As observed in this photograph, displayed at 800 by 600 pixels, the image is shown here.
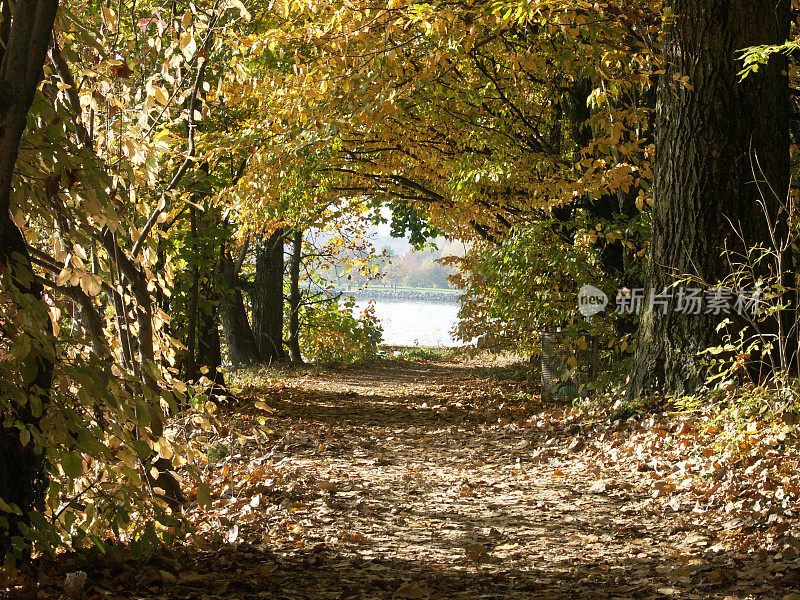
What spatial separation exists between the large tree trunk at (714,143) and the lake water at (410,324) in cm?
1422

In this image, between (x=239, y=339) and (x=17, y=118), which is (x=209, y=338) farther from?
(x=17, y=118)

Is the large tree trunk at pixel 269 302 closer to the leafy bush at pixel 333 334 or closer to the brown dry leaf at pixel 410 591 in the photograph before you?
the leafy bush at pixel 333 334

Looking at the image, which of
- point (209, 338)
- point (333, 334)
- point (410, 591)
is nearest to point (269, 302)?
point (333, 334)

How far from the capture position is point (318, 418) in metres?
9.38

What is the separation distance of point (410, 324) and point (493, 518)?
1394 inches

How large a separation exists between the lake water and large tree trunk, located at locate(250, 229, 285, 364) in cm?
556

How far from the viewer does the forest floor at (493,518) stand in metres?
3.65

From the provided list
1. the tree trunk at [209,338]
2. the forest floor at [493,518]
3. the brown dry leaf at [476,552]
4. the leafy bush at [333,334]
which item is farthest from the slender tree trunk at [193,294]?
the leafy bush at [333,334]

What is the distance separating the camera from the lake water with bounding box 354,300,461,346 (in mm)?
25312

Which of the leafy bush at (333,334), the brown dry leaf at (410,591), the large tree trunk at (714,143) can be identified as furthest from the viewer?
the leafy bush at (333,334)

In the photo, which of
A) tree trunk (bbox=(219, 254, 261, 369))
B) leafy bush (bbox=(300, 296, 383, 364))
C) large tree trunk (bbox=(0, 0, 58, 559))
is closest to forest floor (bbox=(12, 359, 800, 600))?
large tree trunk (bbox=(0, 0, 58, 559))

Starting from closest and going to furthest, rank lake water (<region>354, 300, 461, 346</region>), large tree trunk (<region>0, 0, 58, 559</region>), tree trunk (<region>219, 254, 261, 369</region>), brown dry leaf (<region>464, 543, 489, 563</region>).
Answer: large tree trunk (<region>0, 0, 58, 559</region>), brown dry leaf (<region>464, 543, 489, 563</region>), tree trunk (<region>219, 254, 261, 369</region>), lake water (<region>354, 300, 461, 346</region>)

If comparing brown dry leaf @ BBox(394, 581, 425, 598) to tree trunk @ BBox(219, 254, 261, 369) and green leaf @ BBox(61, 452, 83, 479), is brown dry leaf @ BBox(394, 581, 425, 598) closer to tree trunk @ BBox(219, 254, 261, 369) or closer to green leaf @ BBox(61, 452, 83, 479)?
green leaf @ BBox(61, 452, 83, 479)

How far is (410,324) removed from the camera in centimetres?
4053
